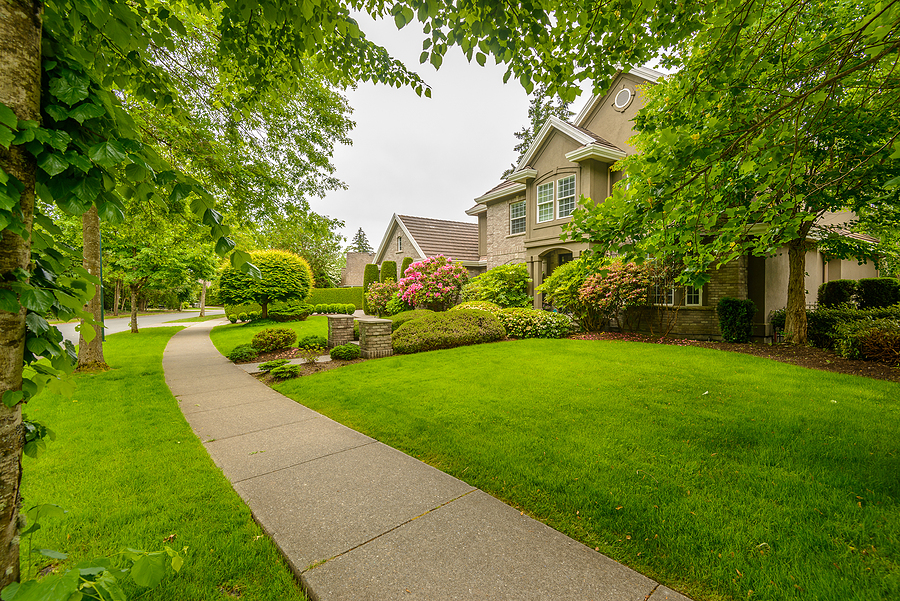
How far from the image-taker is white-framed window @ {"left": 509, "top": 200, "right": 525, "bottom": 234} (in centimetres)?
1623

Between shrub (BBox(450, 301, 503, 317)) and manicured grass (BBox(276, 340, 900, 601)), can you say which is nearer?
manicured grass (BBox(276, 340, 900, 601))

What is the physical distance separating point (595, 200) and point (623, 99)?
4504 millimetres

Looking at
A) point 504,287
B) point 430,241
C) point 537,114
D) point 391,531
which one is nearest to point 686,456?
point 391,531

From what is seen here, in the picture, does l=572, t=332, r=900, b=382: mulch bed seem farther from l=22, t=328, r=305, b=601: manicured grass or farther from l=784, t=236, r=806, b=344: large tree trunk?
l=22, t=328, r=305, b=601: manicured grass

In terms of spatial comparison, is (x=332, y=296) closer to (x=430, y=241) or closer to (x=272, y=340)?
(x=430, y=241)

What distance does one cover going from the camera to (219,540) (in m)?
2.41

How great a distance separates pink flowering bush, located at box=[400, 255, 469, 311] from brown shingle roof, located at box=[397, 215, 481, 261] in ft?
16.2

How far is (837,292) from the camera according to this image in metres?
12.7

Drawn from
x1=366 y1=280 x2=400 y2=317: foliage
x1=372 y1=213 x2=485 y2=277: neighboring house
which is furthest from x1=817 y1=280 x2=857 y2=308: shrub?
x1=366 y1=280 x2=400 y2=317: foliage

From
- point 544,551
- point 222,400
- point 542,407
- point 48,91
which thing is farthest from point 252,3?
point 222,400

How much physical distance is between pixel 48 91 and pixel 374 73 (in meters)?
3.35

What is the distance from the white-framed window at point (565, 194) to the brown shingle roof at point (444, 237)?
7366 mm

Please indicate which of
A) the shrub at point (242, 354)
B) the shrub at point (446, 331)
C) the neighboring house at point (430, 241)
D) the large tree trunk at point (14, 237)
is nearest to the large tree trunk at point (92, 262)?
the shrub at point (242, 354)

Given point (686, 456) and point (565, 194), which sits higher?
point (565, 194)
